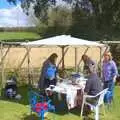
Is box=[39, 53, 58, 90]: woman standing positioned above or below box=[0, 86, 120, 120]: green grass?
above

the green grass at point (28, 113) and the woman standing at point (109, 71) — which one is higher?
the woman standing at point (109, 71)

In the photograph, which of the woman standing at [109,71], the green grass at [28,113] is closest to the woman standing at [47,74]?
the green grass at [28,113]

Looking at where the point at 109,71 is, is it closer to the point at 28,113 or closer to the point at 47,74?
the point at 47,74

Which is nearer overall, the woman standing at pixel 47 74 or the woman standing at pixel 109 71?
the woman standing at pixel 47 74

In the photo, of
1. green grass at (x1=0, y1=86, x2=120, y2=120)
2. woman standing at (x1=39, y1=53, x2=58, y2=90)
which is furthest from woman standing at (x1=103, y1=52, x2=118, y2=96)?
woman standing at (x1=39, y1=53, x2=58, y2=90)

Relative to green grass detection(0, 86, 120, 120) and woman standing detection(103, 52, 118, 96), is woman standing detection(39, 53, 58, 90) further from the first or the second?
woman standing detection(103, 52, 118, 96)

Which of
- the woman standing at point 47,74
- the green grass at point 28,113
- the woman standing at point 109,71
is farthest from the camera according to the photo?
the woman standing at point 109,71

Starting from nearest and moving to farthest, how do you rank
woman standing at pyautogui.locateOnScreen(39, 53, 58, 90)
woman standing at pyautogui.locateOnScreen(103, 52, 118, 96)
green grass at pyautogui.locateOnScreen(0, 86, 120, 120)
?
green grass at pyautogui.locateOnScreen(0, 86, 120, 120) < woman standing at pyautogui.locateOnScreen(39, 53, 58, 90) < woman standing at pyautogui.locateOnScreen(103, 52, 118, 96)

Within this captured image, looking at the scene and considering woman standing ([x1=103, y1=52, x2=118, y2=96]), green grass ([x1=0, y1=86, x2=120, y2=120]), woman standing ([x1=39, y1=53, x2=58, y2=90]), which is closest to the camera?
green grass ([x1=0, y1=86, x2=120, y2=120])

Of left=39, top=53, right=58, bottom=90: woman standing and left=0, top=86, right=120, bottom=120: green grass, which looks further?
left=39, top=53, right=58, bottom=90: woman standing

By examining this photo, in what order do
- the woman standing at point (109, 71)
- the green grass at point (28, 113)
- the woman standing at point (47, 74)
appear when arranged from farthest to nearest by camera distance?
the woman standing at point (109, 71) < the woman standing at point (47, 74) < the green grass at point (28, 113)

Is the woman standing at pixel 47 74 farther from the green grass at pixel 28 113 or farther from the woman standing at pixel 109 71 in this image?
the woman standing at pixel 109 71

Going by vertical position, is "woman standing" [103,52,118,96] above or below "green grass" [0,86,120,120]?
above

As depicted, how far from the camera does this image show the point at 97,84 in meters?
11.4
